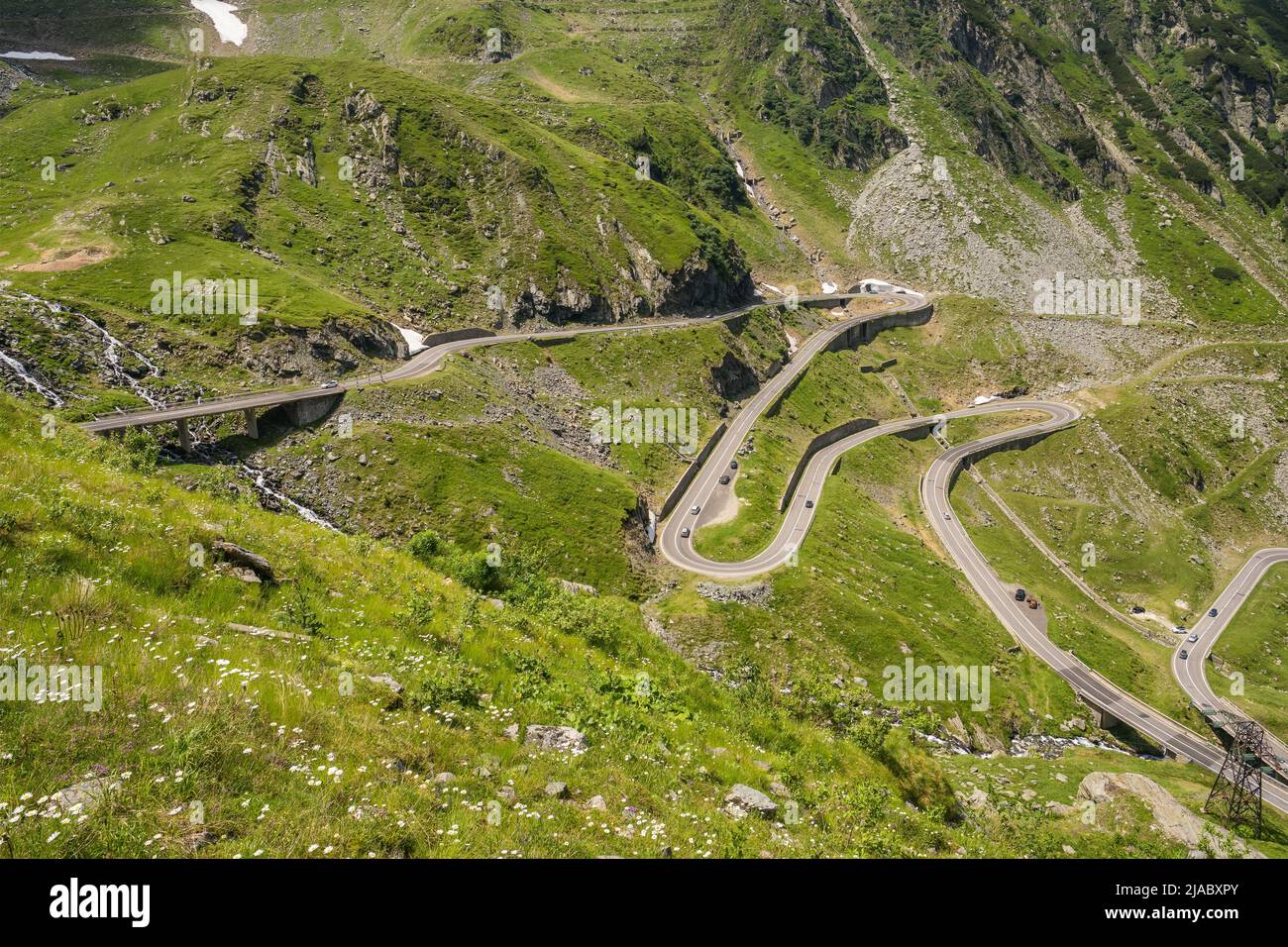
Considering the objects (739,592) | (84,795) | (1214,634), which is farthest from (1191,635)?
(84,795)

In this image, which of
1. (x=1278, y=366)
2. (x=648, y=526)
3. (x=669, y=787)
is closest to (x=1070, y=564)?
(x=648, y=526)

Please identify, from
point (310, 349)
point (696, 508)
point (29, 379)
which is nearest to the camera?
point (29, 379)

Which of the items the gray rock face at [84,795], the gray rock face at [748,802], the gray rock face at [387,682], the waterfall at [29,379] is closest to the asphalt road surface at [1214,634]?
the gray rock face at [748,802]

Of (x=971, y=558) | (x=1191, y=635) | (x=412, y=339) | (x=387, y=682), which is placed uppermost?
(x=387, y=682)

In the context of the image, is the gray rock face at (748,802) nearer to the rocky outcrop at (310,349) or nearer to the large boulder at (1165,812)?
the large boulder at (1165,812)

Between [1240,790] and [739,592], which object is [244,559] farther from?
[1240,790]

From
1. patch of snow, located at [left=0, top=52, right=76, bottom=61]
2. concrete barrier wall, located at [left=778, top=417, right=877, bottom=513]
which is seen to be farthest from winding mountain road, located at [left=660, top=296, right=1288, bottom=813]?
patch of snow, located at [left=0, top=52, right=76, bottom=61]
